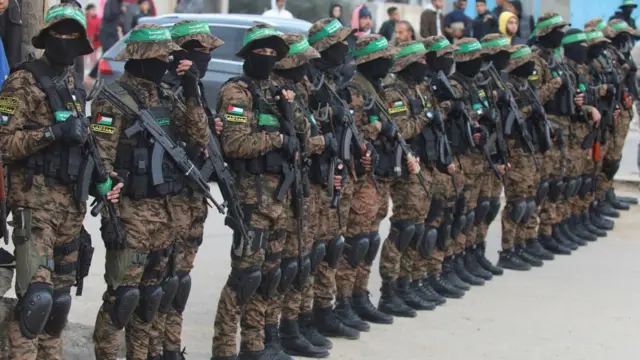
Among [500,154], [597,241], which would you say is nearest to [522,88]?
[500,154]

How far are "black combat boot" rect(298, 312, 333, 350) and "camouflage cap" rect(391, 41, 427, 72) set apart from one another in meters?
2.15

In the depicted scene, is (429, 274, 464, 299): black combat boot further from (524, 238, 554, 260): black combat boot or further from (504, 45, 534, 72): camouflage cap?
(504, 45, 534, 72): camouflage cap

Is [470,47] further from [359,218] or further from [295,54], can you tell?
[295,54]

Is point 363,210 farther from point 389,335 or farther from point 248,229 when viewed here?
point 248,229

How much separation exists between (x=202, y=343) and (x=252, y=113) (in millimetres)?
1838

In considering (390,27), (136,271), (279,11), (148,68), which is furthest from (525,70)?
(279,11)

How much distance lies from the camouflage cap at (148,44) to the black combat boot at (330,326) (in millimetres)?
2638

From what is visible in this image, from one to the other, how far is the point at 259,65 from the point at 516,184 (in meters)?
4.75

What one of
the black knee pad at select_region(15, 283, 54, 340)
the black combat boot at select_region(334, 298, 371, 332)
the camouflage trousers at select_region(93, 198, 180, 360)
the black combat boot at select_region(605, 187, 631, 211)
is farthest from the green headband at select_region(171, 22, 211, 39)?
the black combat boot at select_region(605, 187, 631, 211)

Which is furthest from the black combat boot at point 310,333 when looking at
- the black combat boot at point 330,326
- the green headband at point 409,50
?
the green headband at point 409,50

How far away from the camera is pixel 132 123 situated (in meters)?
6.35

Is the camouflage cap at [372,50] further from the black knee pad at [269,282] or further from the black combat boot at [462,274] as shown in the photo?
the black combat boot at [462,274]

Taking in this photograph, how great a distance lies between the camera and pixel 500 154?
10.6m

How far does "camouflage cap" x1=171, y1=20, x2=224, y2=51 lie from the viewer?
6988 millimetres
